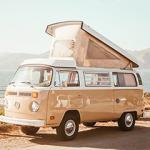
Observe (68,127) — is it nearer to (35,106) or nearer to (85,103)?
(85,103)

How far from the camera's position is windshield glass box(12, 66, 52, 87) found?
12.9 m

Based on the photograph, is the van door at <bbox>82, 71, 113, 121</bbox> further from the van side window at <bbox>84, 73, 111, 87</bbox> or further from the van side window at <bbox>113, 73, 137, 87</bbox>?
the van side window at <bbox>113, 73, 137, 87</bbox>

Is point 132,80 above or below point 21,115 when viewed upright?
above

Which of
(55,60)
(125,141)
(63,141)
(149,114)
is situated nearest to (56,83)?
(55,60)

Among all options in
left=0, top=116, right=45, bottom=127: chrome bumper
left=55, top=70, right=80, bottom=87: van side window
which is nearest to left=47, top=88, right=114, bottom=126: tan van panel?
left=55, top=70, right=80, bottom=87: van side window

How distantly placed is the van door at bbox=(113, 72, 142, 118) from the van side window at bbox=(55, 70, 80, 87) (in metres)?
2.17

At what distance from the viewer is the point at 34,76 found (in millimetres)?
13242

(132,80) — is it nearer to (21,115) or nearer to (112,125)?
(112,125)

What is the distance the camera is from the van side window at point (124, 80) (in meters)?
15.4

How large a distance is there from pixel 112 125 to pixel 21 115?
558cm

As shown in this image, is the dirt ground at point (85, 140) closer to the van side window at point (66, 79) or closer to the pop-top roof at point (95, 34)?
the van side window at point (66, 79)

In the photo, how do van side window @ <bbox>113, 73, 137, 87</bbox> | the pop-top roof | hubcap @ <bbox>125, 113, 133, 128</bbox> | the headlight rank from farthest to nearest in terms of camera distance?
hubcap @ <bbox>125, 113, 133, 128</bbox> < van side window @ <bbox>113, 73, 137, 87</bbox> < the pop-top roof < the headlight

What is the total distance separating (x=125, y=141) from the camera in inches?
521

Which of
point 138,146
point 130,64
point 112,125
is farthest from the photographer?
point 112,125
